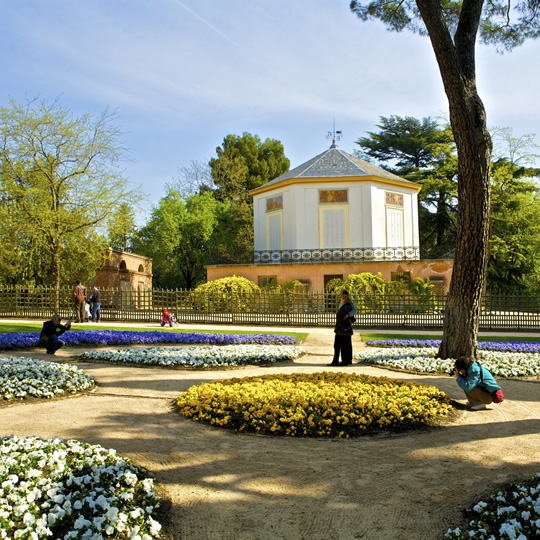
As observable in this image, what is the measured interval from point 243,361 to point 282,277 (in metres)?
20.3

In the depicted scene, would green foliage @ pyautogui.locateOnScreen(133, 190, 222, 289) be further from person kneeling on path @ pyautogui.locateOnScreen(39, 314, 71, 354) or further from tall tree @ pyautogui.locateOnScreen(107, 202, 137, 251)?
person kneeling on path @ pyautogui.locateOnScreen(39, 314, 71, 354)

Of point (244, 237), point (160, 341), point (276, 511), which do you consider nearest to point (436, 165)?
point (244, 237)

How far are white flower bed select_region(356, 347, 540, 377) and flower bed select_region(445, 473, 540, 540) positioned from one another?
245 inches

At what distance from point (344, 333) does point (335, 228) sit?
23.2 metres

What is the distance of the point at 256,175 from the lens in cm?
5331

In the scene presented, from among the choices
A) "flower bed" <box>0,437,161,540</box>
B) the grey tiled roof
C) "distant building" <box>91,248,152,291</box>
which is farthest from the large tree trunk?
the grey tiled roof

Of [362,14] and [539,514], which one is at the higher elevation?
[362,14]

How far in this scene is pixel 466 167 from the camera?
10555 millimetres

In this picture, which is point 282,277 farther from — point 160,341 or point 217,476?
point 217,476

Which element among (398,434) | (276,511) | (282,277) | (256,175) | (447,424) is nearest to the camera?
(276,511)

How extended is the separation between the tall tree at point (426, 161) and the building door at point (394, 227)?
6.62 metres

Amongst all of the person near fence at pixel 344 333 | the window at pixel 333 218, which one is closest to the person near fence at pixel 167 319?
the person near fence at pixel 344 333

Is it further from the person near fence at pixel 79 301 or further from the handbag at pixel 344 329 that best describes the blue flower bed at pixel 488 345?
the person near fence at pixel 79 301

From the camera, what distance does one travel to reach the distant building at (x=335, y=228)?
3103 cm
